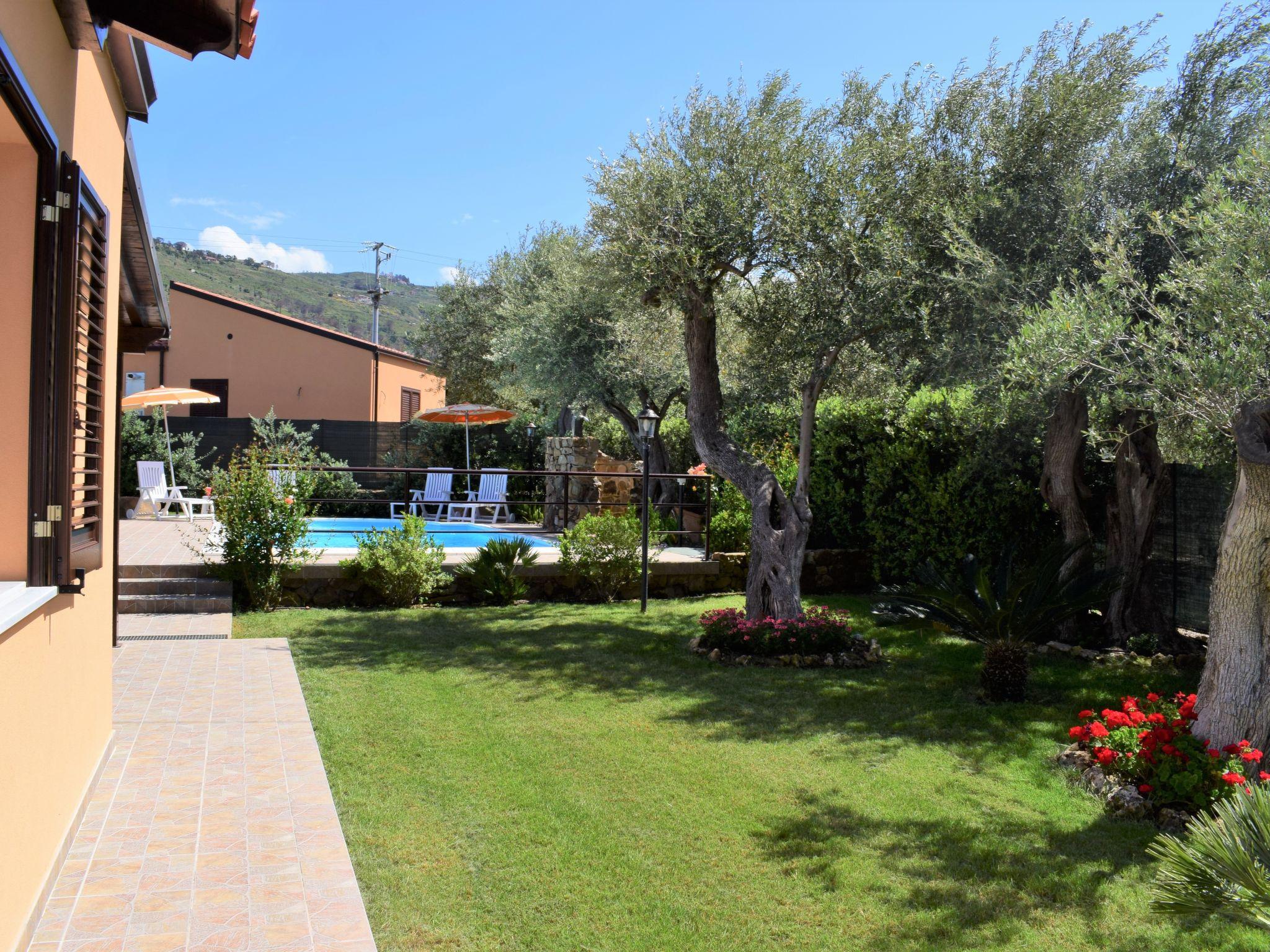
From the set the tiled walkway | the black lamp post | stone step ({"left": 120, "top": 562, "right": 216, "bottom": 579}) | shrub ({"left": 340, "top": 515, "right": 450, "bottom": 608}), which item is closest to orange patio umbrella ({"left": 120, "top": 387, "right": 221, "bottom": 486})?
stone step ({"left": 120, "top": 562, "right": 216, "bottom": 579})

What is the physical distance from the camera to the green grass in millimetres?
3482

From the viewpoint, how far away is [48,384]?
3100mm

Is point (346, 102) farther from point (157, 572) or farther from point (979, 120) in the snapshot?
point (979, 120)

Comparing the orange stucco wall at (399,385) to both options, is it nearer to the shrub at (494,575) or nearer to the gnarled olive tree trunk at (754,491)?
the shrub at (494,575)

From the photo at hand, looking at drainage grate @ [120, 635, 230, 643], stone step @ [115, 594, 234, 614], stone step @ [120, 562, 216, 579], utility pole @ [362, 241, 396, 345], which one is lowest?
drainage grate @ [120, 635, 230, 643]

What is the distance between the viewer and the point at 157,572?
10172 mm

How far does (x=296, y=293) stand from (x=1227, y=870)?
71.3 meters

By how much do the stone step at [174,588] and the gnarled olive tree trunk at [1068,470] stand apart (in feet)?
27.2

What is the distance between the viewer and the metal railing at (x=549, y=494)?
1117 centimetres

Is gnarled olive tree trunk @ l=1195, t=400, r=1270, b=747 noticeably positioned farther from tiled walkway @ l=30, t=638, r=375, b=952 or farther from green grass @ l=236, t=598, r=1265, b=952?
tiled walkway @ l=30, t=638, r=375, b=952

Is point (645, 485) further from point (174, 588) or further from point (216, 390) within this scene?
point (216, 390)

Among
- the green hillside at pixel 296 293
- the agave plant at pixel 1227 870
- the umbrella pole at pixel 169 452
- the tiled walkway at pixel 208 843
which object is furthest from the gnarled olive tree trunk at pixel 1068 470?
the green hillside at pixel 296 293

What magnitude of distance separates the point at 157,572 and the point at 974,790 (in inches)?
342

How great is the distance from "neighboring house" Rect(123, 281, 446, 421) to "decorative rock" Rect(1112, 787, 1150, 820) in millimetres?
21928
